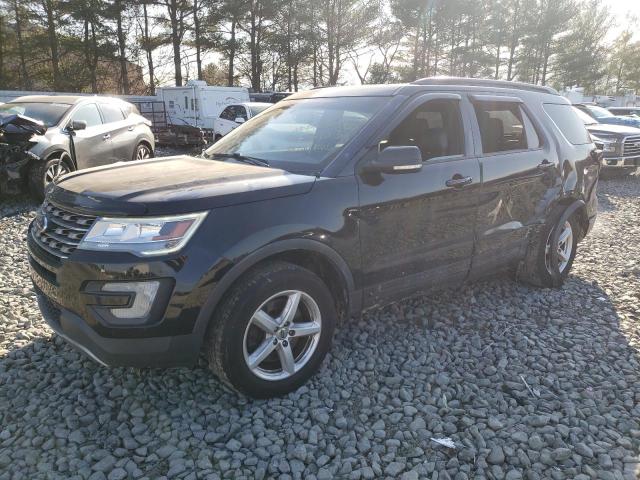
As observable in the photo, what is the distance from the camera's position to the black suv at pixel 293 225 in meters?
2.43

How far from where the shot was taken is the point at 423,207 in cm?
336

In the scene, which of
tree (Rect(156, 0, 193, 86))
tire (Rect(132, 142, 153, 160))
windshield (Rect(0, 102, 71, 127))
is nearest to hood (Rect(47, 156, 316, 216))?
windshield (Rect(0, 102, 71, 127))

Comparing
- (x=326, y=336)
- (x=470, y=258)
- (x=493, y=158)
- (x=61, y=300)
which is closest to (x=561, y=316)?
(x=470, y=258)

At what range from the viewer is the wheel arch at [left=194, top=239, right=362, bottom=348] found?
253 cm

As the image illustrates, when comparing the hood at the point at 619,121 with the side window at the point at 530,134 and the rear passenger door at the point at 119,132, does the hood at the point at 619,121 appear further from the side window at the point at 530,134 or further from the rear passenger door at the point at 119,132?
the rear passenger door at the point at 119,132

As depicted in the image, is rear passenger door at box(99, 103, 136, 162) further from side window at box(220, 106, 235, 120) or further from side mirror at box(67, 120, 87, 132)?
side window at box(220, 106, 235, 120)

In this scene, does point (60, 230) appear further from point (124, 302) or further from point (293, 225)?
point (293, 225)

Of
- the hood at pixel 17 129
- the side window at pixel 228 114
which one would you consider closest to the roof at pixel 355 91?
the hood at pixel 17 129

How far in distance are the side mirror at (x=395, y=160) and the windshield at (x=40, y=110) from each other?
6.82 meters

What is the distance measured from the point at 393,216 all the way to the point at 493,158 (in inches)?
48.2

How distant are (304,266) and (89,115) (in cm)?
726

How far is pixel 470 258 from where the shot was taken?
12.5 ft

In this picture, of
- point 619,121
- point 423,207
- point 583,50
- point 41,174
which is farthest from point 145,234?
point 583,50

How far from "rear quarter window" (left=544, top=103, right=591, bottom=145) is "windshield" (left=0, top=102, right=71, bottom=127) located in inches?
286
